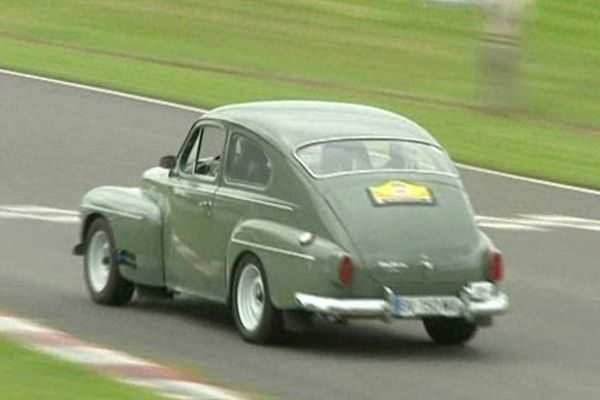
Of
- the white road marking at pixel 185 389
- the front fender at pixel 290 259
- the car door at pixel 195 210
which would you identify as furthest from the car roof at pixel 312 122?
the white road marking at pixel 185 389

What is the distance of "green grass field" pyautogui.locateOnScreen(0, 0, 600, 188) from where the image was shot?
30.4 m

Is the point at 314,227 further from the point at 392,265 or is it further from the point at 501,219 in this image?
the point at 501,219

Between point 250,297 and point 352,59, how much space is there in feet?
76.0

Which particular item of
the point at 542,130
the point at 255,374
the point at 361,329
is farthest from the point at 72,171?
the point at 255,374

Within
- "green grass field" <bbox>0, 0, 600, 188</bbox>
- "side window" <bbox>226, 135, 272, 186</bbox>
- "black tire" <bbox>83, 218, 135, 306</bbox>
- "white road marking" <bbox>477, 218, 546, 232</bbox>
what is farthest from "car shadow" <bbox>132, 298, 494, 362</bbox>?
"green grass field" <bbox>0, 0, 600, 188</bbox>

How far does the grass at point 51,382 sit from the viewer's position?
12.5 meters

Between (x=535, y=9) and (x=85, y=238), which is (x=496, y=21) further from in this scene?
(x=85, y=238)

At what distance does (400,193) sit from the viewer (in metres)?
15.7

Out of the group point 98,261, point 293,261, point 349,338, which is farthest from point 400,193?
point 98,261

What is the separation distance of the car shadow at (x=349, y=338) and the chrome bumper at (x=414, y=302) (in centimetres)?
34

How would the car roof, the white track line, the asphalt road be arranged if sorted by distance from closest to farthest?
the asphalt road < the car roof < the white track line

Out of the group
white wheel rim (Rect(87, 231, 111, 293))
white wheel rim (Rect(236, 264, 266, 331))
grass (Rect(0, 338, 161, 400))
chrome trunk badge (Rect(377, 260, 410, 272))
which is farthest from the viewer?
white wheel rim (Rect(87, 231, 111, 293))

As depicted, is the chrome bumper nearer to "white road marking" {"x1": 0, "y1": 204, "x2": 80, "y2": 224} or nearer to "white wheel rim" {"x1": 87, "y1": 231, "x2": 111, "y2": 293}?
"white wheel rim" {"x1": 87, "y1": 231, "x2": 111, "y2": 293}

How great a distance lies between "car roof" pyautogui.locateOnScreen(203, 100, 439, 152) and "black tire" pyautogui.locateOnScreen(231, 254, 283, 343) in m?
0.88
